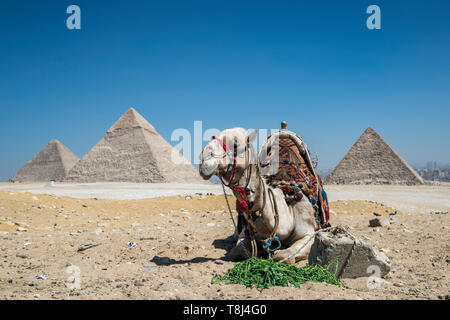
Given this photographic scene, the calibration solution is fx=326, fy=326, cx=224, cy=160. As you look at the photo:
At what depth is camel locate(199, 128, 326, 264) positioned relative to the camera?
289 cm

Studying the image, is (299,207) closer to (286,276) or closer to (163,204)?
(286,276)

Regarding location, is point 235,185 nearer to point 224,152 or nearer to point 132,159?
point 224,152

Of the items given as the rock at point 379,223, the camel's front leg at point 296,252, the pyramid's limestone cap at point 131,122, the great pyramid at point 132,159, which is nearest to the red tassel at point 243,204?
the camel's front leg at point 296,252

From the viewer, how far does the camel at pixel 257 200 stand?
289cm

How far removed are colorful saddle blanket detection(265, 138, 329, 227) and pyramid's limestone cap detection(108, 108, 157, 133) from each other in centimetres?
6860

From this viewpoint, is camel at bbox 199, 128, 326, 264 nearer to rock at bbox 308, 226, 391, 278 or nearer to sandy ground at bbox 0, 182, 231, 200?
rock at bbox 308, 226, 391, 278

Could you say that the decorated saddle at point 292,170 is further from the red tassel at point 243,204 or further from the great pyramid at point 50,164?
the great pyramid at point 50,164

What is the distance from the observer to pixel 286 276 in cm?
279

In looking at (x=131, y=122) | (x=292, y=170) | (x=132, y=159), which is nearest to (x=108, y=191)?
(x=292, y=170)

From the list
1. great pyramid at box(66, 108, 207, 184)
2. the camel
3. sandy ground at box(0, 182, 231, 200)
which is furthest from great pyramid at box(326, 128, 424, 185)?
the camel

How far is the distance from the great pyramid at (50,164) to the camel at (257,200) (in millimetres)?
75203

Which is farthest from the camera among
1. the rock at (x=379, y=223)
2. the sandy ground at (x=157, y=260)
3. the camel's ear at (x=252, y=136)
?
the rock at (x=379, y=223)

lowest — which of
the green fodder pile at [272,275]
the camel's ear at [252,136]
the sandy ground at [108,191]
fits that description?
the sandy ground at [108,191]

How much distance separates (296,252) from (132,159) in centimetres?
6722
